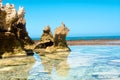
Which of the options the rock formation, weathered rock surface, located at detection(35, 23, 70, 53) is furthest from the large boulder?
the rock formation

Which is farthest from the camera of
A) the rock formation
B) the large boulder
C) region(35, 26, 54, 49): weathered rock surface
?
region(35, 26, 54, 49): weathered rock surface

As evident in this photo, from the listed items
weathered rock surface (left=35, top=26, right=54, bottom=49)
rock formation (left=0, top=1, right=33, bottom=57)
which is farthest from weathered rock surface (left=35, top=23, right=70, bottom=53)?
rock formation (left=0, top=1, right=33, bottom=57)

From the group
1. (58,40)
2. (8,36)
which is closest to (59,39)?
(58,40)

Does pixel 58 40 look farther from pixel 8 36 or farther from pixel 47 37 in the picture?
pixel 8 36

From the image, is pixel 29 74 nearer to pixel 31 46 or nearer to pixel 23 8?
pixel 23 8

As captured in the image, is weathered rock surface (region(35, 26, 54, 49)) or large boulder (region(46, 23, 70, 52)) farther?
weathered rock surface (region(35, 26, 54, 49))

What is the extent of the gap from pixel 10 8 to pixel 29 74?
49.5 feet

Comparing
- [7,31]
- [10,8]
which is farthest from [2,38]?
[10,8]

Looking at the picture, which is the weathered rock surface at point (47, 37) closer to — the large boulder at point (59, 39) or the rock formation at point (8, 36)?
the large boulder at point (59, 39)

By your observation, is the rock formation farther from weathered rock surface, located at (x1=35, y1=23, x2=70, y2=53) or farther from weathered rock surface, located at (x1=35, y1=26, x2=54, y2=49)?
weathered rock surface, located at (x1=35, y1=26, x2=54, y2=49)

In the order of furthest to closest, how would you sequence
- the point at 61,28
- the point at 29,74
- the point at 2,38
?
the point at 61,28, the point at 2,38, the point at 29,74

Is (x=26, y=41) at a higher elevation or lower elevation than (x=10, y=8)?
lower

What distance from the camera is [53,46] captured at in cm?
3897

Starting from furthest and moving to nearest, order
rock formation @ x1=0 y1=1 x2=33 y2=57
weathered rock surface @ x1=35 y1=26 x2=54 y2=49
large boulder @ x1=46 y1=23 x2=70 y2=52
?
weathered rock surface @ x1=35 y1=26 x2=54 y2=49
large boulder @ x1=46 y1=23 x2=70 y2=52
rock formation @ x1=0 y1=1 x2=33 y2=57
